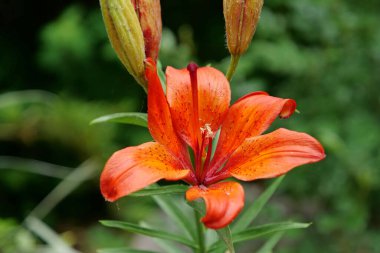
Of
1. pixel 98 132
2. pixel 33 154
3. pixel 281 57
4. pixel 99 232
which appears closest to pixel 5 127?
pixel 33 154

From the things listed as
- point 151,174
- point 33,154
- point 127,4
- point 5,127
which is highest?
point 127,4

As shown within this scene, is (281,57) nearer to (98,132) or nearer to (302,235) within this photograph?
(302,235)

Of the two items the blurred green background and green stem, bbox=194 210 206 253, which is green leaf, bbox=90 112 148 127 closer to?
green stem, bbox=194 210 206 253

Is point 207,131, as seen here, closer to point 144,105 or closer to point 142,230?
point 142,230

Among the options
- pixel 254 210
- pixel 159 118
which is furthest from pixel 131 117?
pixel 254 210

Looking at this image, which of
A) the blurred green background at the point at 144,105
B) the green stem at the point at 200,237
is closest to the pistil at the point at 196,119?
the green stem at the point at 200,237

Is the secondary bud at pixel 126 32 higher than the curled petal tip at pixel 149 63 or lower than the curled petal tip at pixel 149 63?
higher

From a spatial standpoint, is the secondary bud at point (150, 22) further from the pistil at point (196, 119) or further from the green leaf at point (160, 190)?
the green leaf at point (160, 190)
